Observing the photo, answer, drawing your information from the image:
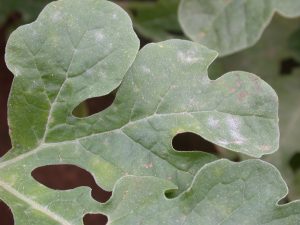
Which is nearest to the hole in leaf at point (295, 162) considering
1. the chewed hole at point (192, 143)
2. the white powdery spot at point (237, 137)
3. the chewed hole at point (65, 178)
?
the chewed hole at point (192, 143)

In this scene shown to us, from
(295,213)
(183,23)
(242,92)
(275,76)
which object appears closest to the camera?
(295,213)

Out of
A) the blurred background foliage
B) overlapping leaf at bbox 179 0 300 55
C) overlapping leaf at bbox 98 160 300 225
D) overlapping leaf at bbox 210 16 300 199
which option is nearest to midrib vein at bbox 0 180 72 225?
overlapping leaf at bbox 98 160 300 225

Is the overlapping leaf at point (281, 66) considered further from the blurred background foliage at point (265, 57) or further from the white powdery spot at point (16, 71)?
the white powdery spot at point (16, 71)

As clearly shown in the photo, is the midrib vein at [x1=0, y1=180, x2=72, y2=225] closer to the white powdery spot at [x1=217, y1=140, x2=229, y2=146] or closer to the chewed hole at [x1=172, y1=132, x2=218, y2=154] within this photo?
the white powdery spot at [x1=217, y1=140, x2=229, y2=146]

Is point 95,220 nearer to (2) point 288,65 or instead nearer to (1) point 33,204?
(2) point 288,65

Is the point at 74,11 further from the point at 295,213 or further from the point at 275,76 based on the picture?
the point at 275,76

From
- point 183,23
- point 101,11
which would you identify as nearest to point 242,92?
point 101,11

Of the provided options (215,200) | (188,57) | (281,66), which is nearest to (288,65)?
(281,66)
